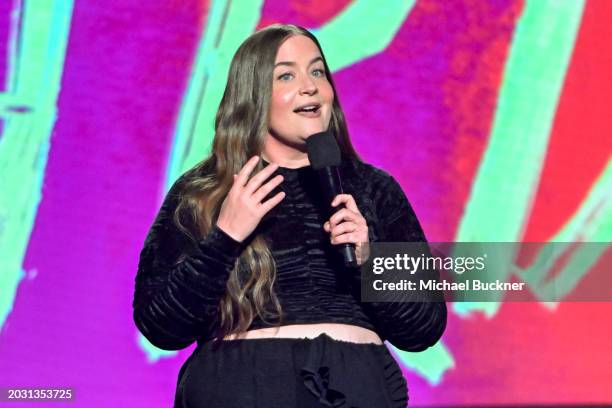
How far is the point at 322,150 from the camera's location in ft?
5.92

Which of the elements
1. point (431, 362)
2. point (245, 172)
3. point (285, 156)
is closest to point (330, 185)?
point (245, 172)

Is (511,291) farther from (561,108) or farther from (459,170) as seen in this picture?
(561,108)

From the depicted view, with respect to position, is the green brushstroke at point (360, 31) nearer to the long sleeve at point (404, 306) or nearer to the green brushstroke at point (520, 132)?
the green brushstroke at point (520, 132)

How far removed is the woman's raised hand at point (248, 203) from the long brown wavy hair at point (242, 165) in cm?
11

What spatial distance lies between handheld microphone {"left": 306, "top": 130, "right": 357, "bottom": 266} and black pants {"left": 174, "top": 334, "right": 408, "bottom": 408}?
20cm

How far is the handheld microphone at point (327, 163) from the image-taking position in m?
1.73

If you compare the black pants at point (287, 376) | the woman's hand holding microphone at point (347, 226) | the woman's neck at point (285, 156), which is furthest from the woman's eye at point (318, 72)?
the black pants at point (287, 376)

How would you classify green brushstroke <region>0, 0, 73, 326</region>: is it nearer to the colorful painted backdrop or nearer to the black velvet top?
the colorful painted backdrop

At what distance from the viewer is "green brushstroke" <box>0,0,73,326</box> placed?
286 centimetres

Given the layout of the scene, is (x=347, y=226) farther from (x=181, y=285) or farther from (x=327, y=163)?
(x=181, y=285)

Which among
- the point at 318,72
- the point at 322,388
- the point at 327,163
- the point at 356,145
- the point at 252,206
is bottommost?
the point at 322,388

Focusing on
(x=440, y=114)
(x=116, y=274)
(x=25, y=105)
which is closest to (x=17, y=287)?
(x=116, y=274)

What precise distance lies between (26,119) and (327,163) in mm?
1432

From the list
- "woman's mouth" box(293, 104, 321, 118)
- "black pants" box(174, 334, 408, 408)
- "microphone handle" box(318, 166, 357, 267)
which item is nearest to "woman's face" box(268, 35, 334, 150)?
"woman's mouth" box(293, 104, 321, 118)
